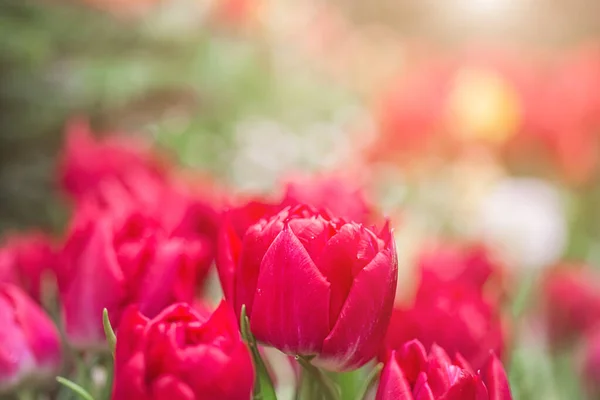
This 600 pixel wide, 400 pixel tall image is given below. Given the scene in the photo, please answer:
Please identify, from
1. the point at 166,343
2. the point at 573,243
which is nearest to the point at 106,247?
the point at 166,343

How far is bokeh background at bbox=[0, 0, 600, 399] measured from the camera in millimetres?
786

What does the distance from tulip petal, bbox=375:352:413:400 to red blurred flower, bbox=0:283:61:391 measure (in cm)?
14

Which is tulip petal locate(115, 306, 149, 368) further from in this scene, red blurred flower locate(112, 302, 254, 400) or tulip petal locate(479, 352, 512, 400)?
tulip petal locate(479, 352, 512, 400)

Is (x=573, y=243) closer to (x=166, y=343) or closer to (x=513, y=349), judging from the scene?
(x=513, y=349)

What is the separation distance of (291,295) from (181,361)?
39mm

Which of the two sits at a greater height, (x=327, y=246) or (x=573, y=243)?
(x=327, y=246)

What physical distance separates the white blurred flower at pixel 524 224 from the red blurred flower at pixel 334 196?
A: 0.39 meters

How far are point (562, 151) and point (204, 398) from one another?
0.74m

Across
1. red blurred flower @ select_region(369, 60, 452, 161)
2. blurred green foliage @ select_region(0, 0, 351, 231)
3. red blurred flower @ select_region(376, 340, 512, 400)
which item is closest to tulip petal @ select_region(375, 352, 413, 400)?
red blurred flower @ select_region(376, 340, 512, 400)

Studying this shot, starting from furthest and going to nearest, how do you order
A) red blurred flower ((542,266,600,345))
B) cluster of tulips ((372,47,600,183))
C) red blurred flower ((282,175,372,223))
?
cluster of tulips ((372,47,600,183)) → red blurred flower ((542,266,600,345)) → red blurred flower ((282,175,372,223))

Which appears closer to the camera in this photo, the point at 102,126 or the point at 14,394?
the point at 14,394

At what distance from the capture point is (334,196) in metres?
0.35

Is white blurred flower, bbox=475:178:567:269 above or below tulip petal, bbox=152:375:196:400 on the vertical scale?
below

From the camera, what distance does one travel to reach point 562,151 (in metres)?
0.87
